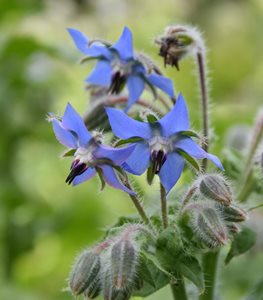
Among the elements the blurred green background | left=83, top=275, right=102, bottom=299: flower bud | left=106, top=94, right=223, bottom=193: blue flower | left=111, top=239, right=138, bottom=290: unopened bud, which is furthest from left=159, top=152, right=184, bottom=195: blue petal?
the blurred green background

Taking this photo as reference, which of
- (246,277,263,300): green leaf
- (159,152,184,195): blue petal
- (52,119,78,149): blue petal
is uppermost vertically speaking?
(52,119,78,149): blue petal

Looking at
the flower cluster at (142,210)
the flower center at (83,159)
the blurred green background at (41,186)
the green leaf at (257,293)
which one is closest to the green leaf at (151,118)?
the flower cluster at (142,210)

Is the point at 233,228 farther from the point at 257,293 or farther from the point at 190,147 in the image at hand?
the point at 257,293

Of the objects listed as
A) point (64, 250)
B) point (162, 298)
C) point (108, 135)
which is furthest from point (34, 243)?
point (108, 135)

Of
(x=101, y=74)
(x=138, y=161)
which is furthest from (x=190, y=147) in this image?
(x=101, y=74)

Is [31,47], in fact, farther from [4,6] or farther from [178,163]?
[178,163]

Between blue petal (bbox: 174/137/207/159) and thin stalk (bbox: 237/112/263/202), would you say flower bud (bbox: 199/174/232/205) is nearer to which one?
blue petal (bbox: 174/137/207/159)
